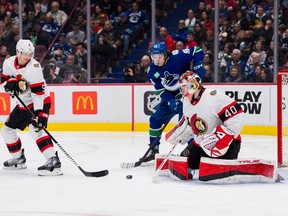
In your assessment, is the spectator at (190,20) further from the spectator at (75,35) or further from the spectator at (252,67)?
the spectator at (75,35)

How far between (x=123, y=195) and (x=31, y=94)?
144cm

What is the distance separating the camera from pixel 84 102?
35.3 ft

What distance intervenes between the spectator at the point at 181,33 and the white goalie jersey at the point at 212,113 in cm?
546

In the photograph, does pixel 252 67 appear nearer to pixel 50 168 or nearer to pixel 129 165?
pixel 129 165

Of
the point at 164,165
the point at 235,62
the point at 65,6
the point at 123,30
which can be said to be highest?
the point at 65,6

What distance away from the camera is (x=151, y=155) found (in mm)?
7078

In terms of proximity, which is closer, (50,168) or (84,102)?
(50,168)

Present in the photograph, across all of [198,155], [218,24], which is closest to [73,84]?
[218,24]

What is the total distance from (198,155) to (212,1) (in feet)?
18.3

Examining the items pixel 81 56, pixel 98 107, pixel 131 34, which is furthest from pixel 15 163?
pixel 131 34

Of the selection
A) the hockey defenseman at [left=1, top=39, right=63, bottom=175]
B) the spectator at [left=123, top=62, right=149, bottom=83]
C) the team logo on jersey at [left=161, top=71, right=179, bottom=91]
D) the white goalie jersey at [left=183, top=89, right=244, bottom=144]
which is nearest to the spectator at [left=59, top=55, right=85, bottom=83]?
the spectator at [left=123, top=62, right=149, bottom=83]

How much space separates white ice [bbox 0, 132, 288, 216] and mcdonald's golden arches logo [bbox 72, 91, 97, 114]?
342 cm

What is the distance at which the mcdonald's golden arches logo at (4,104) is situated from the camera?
35.3 ft

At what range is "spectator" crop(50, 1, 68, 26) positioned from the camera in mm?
11978
